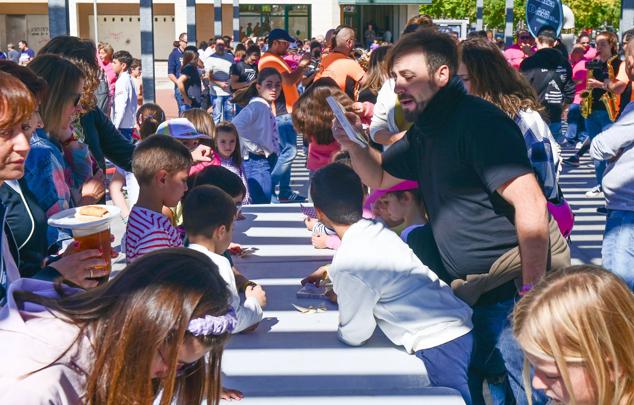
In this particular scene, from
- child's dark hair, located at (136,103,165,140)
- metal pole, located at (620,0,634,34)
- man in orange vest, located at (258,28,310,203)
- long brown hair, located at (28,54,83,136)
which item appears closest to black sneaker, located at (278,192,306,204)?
man in orange vest, located at (258,28,310,203)

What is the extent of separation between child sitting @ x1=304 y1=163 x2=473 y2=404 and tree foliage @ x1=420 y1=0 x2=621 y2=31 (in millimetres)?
45170

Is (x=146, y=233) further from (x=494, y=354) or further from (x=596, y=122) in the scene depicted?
(x=596, y=122)

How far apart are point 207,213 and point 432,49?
1.14 meters

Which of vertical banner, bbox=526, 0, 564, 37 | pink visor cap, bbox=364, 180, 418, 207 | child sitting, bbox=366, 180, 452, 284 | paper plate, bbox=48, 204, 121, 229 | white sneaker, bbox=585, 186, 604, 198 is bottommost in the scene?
white sneaker, bbox=585, 186, 604, 198

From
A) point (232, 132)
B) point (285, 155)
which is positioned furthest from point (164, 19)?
point (232, 132)

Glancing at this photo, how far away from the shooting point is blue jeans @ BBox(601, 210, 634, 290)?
4.69 metres

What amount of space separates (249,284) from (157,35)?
47.0 m

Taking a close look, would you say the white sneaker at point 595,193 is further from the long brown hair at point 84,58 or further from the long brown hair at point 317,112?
the long brown hair at point 84,58

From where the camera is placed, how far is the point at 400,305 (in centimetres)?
344

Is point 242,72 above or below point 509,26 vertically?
below

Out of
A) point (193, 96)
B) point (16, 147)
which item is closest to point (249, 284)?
point (16, 147)

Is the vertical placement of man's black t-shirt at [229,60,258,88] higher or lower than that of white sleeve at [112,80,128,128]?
higher

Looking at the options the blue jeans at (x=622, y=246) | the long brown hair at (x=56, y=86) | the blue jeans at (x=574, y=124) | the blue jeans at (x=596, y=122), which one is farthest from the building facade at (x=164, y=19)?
the long brown hair at (x=56, y=86)

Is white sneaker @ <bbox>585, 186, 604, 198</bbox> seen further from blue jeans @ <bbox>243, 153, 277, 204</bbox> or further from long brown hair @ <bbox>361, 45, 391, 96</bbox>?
long brown hair @ <bbox>361, 45, 391, 96</bbox>
